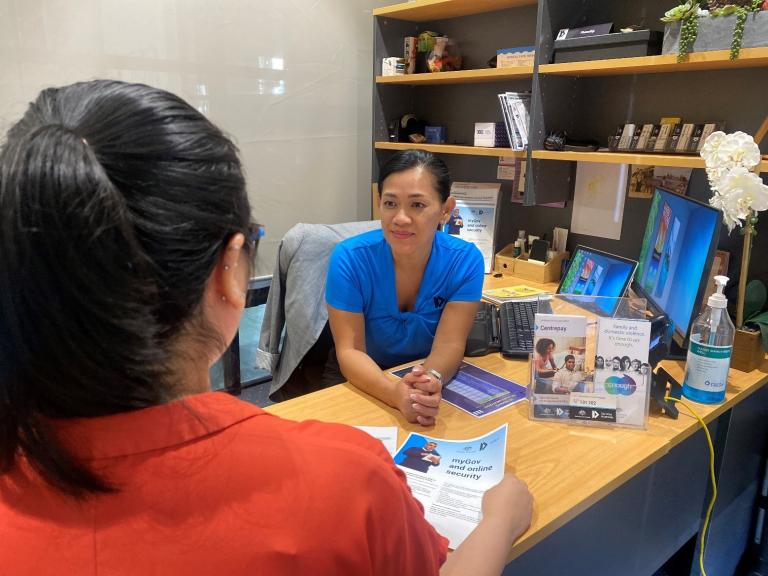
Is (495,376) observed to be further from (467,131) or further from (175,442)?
(467,131)

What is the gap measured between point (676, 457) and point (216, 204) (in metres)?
1.48

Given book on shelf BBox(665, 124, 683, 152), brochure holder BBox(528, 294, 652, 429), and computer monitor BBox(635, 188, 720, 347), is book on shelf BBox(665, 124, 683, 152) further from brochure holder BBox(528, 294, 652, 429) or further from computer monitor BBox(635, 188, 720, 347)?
brochure holder BBox(528, 294, 652, 429)

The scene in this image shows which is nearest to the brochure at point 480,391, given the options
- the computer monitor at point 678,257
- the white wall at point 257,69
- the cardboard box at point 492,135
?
the computer monitor at point 678,257

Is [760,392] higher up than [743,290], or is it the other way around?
[743,290]

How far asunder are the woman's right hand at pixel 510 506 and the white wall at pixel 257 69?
4.56 ft

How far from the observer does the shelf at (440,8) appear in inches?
95.7

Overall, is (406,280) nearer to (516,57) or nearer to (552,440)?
(552,440)

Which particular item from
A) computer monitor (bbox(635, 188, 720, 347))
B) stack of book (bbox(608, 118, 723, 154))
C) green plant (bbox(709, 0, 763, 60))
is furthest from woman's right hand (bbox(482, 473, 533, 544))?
stack of book (bbox(608, 118, 723, 154))

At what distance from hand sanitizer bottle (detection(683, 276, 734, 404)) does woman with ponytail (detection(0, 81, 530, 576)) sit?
1083 mm

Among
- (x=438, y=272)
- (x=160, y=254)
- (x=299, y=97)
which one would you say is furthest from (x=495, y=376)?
(x=299, y=97)

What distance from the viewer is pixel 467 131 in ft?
9.32

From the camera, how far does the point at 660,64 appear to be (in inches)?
69.5

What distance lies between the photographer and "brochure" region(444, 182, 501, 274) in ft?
8.58

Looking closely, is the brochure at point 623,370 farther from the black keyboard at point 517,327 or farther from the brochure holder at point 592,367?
the black keyboard at point 517,327
